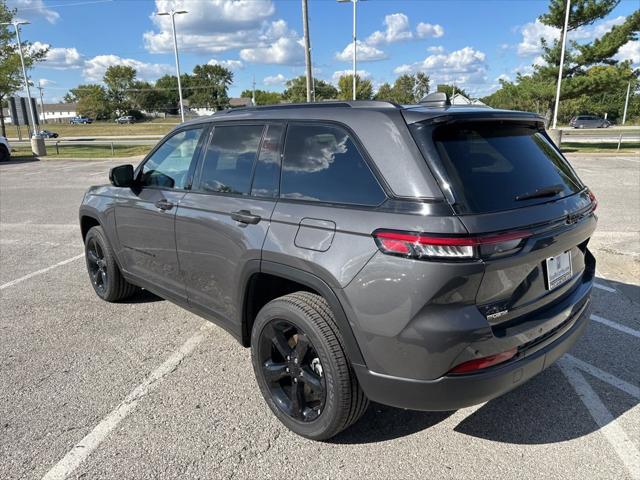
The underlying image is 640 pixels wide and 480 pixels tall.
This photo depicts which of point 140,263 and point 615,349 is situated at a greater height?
point 140,263

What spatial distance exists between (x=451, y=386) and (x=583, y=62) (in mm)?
26852

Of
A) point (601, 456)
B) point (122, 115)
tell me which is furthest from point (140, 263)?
point (122, 115)

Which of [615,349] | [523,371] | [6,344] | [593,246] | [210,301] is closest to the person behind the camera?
[523,371]

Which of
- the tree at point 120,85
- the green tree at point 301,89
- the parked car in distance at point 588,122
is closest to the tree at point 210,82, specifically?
the tree at point 120,85

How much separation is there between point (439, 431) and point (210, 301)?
169cm

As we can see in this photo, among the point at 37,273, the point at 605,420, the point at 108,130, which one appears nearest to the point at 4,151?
the point at 37,273

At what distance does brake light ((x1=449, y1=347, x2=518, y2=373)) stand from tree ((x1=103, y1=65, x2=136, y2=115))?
11898 centimetres

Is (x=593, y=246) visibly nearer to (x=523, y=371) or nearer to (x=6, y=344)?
(x=523, y=371)

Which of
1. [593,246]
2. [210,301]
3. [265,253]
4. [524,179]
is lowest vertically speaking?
[593,246]

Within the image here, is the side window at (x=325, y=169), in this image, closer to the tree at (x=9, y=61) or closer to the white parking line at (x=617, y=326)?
the white parking line at (x=617, y=326)

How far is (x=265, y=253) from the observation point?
106 inches

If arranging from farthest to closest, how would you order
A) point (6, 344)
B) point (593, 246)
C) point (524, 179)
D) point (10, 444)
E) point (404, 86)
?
1. point (404, 86)
2. point (593, 246)
3. point (6, 344)
4. point (10, 444)
5. point (524, 179)

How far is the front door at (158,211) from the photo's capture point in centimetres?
359

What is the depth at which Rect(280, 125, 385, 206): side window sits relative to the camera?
2395 millimetres
